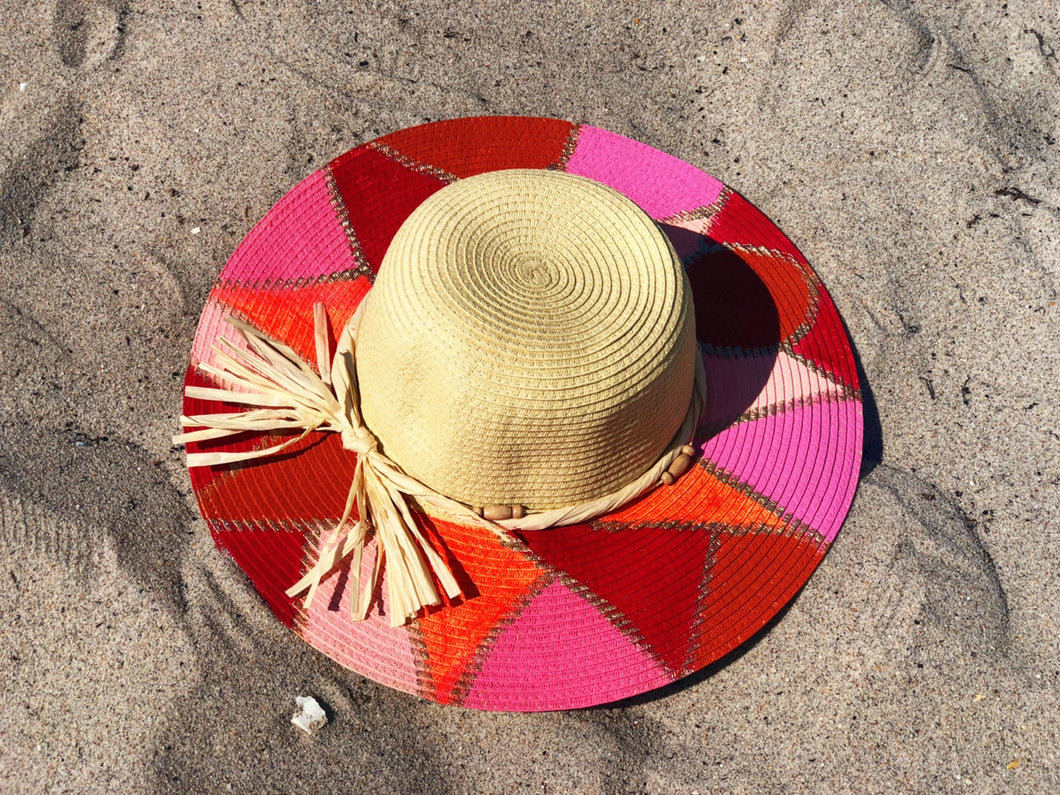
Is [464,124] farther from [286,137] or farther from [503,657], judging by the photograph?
[503,657]

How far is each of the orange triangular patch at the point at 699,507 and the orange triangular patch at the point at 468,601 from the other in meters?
0.22

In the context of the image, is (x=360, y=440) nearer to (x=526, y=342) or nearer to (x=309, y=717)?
(x=526, y=342)

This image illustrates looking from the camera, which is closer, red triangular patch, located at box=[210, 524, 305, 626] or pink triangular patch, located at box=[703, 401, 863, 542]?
red triangular patch, located at box=[210, 524, 305, 626]

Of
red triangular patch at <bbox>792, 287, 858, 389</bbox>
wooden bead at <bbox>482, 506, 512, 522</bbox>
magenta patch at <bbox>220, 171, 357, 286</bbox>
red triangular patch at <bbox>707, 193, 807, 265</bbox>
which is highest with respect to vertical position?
red triangular patch at <bbox>707, 193, 807, 265</bbox>

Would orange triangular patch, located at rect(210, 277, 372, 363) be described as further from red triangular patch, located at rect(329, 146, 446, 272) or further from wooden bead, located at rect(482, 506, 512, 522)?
wooden bead, located at rect(482, 506, 512, 522)

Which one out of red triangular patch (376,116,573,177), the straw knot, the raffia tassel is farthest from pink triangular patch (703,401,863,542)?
red triangular patch (376,116,573,177)

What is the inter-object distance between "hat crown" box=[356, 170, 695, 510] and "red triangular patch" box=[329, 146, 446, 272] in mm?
323

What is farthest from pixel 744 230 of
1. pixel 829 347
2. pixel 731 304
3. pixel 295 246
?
pixel 295 246

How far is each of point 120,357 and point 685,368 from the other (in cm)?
140

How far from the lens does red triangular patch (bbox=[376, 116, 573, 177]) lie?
2029mm

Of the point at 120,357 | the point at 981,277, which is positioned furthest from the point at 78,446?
the point at 981,277

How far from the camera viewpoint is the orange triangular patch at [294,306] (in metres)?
1.83

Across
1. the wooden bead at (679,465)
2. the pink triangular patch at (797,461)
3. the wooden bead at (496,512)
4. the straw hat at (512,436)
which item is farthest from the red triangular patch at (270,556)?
the pink triangular patch at (797,461)

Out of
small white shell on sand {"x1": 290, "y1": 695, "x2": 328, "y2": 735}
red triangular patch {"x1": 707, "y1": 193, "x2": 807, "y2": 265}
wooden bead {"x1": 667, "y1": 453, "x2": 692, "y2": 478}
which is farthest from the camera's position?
red triangular patch {"x1": 707, "y1": 193, "x2": 807, "y2": 265}
